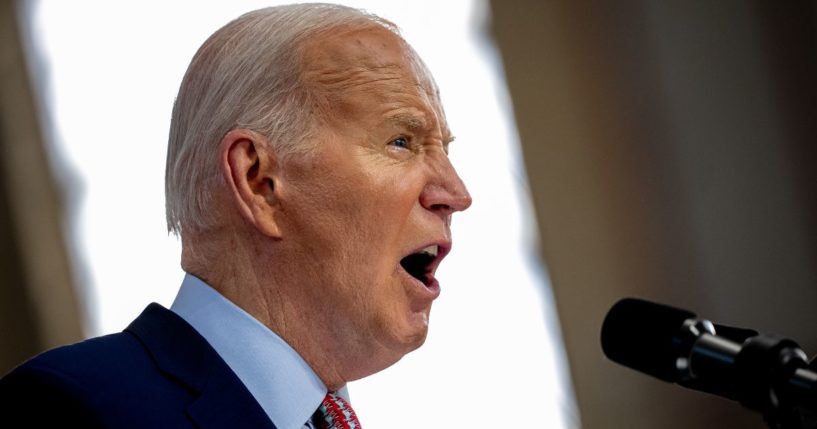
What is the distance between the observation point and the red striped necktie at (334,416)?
180 centimetres

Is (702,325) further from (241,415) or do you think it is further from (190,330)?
(190,330)

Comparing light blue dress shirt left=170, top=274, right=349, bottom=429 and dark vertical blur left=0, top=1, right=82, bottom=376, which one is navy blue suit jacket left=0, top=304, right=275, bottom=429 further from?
dark vertical blur left=0, top=1, right=82, bottom=376

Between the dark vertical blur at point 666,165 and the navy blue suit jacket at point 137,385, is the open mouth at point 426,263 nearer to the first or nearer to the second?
the navy blue suit jacket at point 137,385

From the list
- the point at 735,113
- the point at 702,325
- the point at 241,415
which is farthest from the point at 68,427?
the point at 735,113

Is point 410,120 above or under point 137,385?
above

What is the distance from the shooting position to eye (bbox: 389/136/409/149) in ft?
6.29

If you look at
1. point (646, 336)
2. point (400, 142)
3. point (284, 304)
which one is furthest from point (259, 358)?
point (646, 336)

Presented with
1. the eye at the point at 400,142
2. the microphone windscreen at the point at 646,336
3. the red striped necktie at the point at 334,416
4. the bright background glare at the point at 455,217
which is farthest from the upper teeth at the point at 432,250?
the bright background glare at the point at 455,217

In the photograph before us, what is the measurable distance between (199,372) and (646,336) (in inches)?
28.2

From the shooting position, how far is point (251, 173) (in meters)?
1.90

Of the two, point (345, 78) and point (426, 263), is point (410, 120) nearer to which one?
point (345, 78)

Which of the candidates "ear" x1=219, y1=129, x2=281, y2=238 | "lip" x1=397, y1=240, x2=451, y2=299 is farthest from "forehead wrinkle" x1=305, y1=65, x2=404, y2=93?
"lip" x1=397, y1=240, x2=451, y2=299

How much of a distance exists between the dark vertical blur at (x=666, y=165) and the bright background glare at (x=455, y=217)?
0.28 ft

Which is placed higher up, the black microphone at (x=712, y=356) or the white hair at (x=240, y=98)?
the white hair at (x=240, y=98)
